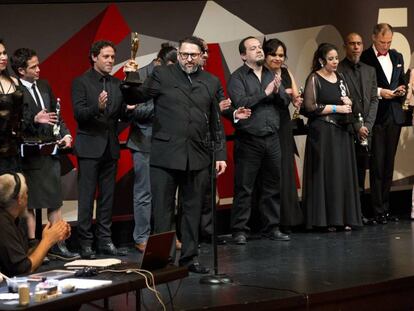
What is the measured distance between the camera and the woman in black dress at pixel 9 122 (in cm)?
676

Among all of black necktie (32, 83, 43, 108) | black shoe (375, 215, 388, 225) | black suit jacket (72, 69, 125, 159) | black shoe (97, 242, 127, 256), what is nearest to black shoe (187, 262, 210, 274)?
black shoe (97, 242, 127, 256)

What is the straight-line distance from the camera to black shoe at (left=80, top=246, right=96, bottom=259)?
754cm

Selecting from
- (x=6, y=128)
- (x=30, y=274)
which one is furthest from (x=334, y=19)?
(x=30, y=274)

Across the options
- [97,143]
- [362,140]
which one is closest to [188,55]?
[97,143]

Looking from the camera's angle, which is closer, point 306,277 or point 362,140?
point 306,277

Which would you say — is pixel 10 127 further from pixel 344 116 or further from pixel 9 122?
pixel 344 116

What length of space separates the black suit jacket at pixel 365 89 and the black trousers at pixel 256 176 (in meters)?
1.10

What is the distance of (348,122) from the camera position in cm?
860

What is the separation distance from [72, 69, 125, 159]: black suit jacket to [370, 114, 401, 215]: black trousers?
275cm

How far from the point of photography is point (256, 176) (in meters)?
8.34

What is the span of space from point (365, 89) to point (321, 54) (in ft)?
2.02

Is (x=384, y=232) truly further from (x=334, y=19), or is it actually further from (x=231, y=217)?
(x=334, y=19)

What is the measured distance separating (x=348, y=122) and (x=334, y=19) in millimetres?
1554

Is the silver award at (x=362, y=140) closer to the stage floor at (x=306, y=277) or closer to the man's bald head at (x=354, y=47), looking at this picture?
the man's bald head at (x=354, y=47)
